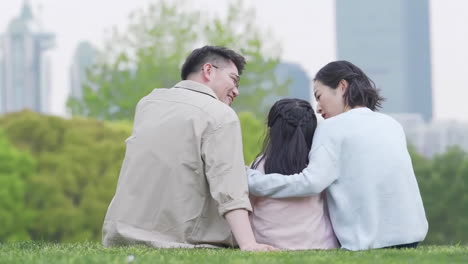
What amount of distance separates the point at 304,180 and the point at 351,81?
1.04 meters

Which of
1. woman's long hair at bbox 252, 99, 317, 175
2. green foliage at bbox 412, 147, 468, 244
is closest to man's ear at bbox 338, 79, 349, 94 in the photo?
woman's long hair at bbox 252, 99, 317, 175

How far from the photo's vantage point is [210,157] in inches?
292

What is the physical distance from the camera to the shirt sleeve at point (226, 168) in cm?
724

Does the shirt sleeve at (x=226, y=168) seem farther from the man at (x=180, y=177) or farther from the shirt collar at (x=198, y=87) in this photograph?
the shirt collar at (x=198, y=87)

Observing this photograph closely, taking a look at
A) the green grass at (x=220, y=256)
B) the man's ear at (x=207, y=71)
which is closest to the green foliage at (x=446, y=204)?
the man's ear at (x=207, y=71)

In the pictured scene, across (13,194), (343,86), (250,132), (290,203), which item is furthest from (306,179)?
(250,132)

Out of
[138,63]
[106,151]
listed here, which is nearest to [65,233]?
[106,151]

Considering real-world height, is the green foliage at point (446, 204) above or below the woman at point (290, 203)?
below

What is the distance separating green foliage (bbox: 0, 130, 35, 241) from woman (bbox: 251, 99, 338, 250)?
3627 centimetres

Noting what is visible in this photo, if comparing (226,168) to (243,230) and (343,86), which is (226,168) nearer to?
(243,230)

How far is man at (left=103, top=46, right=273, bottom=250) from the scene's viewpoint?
24.3 ft

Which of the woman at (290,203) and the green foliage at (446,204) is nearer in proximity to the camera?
the woman at (290,203)

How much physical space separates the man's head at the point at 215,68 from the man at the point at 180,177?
0.33 metres

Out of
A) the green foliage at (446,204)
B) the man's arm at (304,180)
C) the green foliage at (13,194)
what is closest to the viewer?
the man's arm at (304,180)
